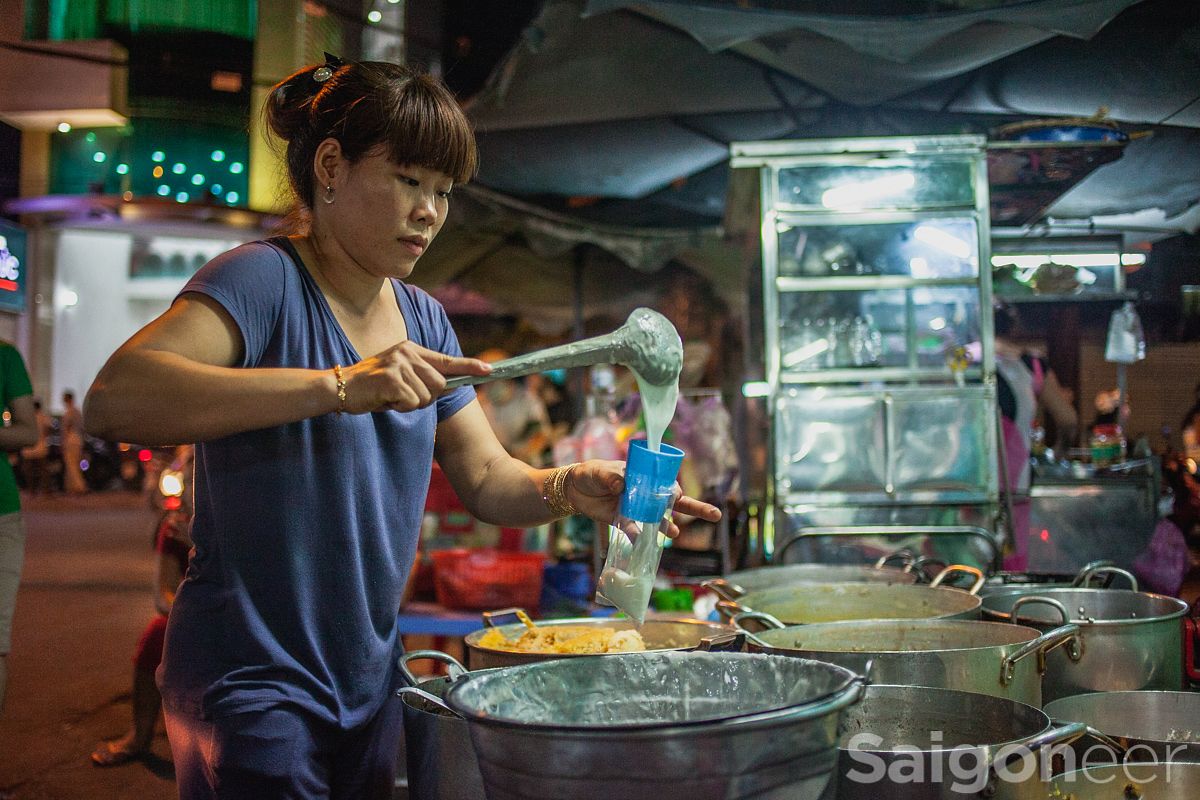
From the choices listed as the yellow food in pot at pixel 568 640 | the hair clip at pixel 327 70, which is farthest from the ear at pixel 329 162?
the yellow food in pot at pixel 568 640

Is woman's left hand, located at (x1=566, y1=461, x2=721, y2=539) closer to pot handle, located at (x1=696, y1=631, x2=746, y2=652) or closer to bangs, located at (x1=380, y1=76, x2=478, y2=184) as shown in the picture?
pot handle, located at (x1=696, y1=631, x2=746, y2=652)

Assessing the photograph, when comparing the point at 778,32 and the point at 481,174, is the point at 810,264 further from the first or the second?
the point at 481,174

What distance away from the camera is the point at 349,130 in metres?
1.64

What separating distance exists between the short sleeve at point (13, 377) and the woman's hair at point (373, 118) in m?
3.07

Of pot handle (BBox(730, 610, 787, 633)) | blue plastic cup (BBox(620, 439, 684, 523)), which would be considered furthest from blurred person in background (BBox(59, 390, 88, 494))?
blue plastic cup (BBox(620, 439, 684, 523))

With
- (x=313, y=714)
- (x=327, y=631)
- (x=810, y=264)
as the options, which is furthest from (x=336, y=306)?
(x=810, y=264)

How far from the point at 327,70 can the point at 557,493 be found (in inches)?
34.5

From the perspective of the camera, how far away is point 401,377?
1.44 m

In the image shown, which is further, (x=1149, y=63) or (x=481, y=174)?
(x=481, y=174)

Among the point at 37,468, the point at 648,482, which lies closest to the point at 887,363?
the point at 648,482

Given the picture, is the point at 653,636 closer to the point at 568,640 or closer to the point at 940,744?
the point at 568,640

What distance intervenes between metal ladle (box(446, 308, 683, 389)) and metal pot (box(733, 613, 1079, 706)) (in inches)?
21.4

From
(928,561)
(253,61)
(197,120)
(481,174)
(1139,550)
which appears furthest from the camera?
(197,120)

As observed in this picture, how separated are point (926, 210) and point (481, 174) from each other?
316 cm
